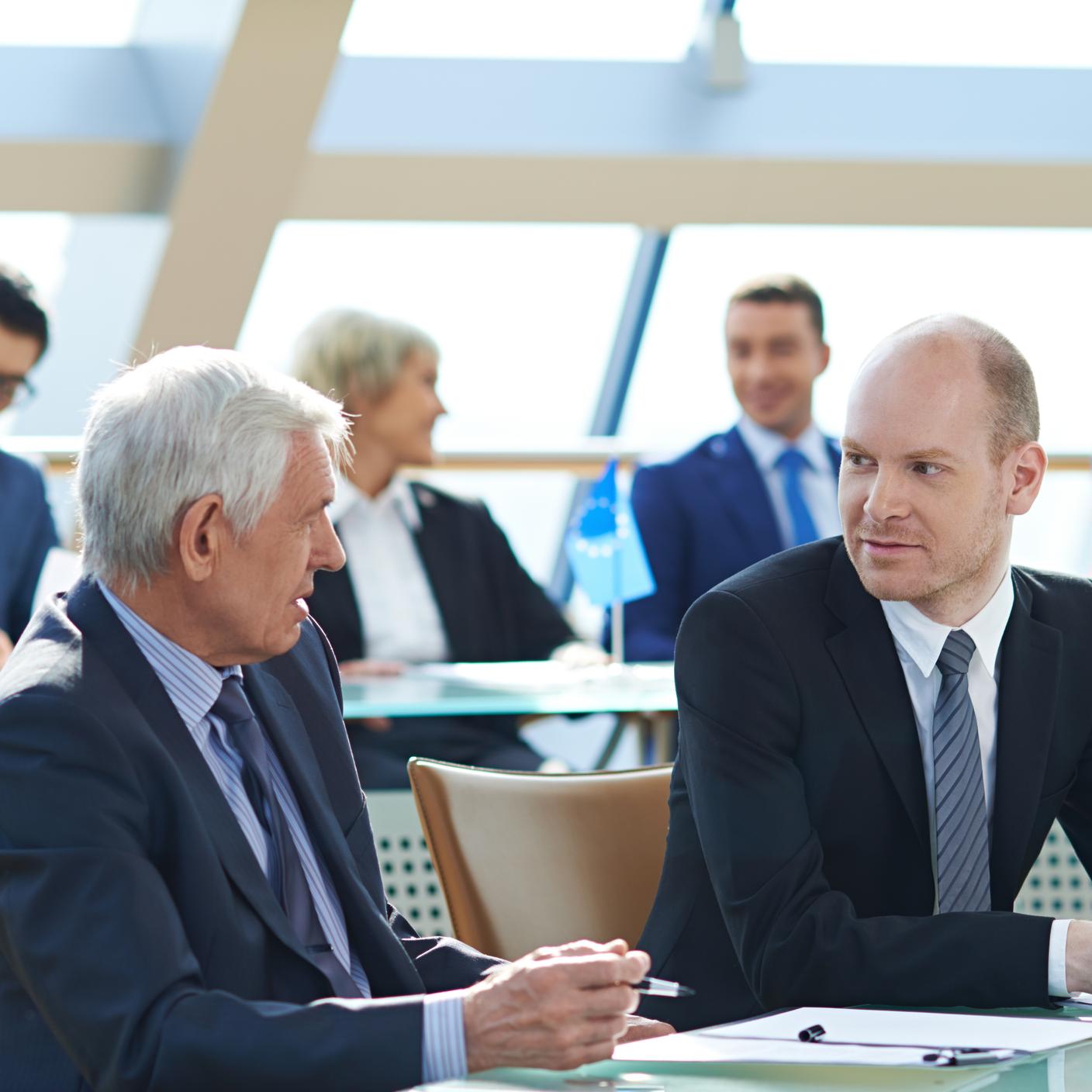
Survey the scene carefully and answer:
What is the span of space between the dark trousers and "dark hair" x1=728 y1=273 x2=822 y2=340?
4.50ft

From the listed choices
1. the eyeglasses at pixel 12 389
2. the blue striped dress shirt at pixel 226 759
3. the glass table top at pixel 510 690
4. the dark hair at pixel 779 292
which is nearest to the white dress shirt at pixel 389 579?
the glass table top at pixel 510 690

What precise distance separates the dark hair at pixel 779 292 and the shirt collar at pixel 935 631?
8.80 feet

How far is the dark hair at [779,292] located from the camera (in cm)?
463

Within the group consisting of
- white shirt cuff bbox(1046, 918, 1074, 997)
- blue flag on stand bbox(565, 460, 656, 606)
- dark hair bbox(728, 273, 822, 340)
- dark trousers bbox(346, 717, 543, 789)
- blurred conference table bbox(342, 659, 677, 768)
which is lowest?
white shirt cuff bbox(1046, 918, 1074, 997)

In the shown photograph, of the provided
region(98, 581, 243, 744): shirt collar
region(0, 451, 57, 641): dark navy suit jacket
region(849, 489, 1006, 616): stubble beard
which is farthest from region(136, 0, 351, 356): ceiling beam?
region(98, 581, 243, 744): shirt collar

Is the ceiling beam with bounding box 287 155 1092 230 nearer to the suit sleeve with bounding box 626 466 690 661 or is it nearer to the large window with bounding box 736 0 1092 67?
the large window with bounding box 736 0 1092 67

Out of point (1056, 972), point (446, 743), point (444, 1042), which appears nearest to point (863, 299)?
point (446, 743)

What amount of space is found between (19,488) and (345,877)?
2.63 meters

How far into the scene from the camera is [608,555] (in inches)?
159

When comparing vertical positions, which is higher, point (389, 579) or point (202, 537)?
point (389, 579)

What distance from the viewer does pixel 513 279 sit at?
732cm

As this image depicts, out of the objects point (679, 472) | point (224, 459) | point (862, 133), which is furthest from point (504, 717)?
point (862, 133)

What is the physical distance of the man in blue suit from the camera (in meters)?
4.42

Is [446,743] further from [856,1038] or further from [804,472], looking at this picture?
[856,1038]
